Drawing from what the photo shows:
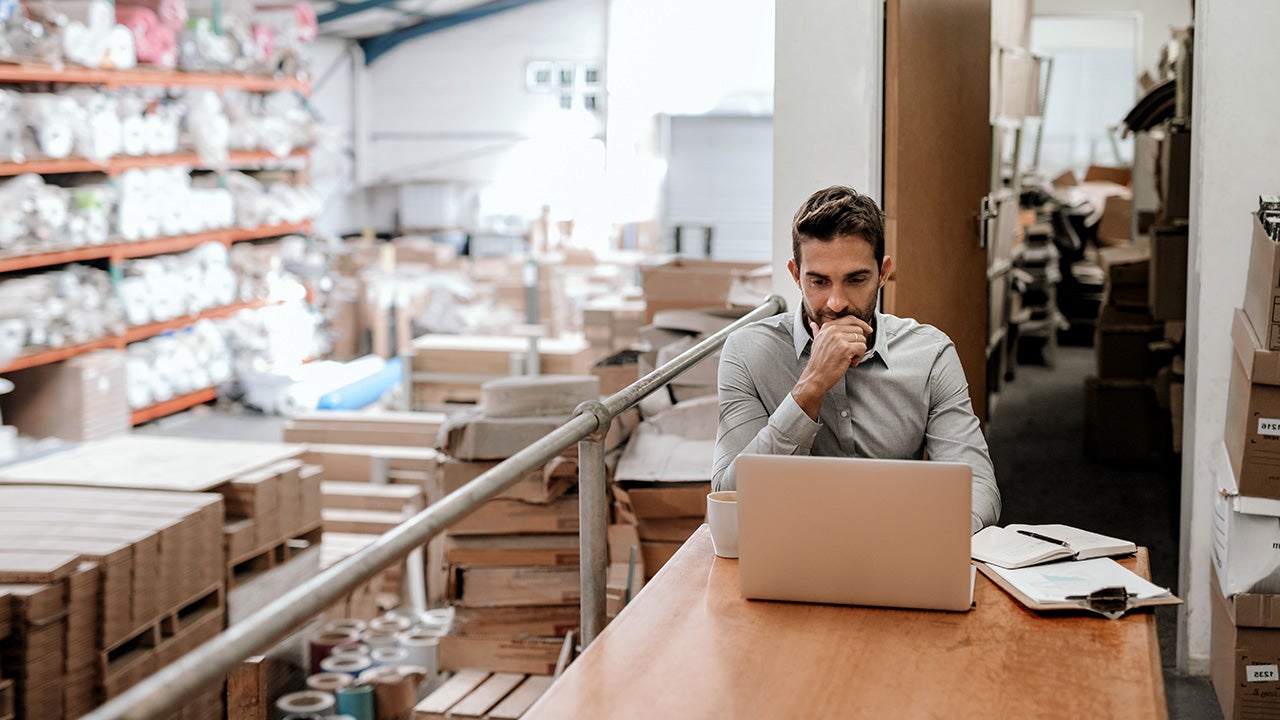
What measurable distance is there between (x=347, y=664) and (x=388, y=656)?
0.70 feet

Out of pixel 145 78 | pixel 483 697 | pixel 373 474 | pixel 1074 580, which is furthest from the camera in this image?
pixel 145 78

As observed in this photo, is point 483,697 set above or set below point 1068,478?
below

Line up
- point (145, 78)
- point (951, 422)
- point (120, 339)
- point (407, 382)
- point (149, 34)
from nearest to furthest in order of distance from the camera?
point (951, 422), point (407, 382), point (120, 339), point (145, 78), point (149, 34)

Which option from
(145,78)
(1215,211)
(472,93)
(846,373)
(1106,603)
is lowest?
(1106,603)

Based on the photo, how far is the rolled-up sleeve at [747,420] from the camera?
2.15 meters

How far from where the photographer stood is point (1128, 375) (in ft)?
20.2

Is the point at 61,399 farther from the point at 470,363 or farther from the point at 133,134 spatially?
the point at 470,363

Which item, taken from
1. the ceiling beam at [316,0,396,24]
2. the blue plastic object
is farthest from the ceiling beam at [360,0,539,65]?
the blue plastic object

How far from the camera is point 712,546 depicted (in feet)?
6.75

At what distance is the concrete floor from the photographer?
4.09 metres

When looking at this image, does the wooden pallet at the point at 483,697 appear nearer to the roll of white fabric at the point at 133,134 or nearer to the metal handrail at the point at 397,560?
the metal handrail at the point at 397,560

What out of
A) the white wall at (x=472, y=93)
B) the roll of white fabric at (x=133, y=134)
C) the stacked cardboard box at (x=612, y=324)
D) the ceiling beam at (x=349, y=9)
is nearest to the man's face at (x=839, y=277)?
the stacked cardboard box at (x=612, y=324)

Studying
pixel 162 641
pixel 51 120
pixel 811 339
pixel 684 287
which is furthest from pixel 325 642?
pixel 51 120

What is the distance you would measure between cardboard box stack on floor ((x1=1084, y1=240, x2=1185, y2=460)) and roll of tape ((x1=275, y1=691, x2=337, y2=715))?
4.09 meters
